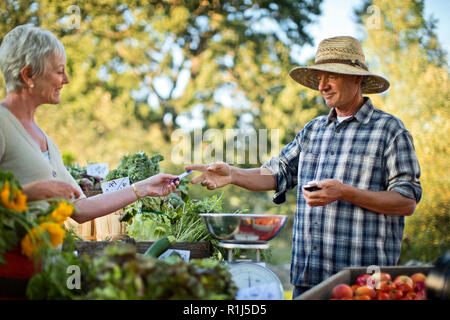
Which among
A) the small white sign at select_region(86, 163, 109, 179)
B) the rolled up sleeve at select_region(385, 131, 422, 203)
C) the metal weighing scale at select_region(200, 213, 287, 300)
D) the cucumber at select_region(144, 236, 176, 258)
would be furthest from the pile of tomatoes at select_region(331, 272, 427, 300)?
the small white sign at select_region(86, 163, 109, 179)

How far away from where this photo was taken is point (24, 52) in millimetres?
2006

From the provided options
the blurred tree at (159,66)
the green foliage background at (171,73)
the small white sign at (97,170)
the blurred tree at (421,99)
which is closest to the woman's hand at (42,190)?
the small white sign at (97,170)

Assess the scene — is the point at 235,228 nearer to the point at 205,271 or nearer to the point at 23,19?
the point at 205,271

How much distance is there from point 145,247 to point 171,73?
10236 millimetres

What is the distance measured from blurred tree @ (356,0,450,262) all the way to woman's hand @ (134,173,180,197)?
651 centimetres

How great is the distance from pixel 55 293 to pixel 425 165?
7863mm

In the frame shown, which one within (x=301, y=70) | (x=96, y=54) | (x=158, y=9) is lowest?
(x=301, y=70)

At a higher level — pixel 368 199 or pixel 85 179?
pixel 368 199

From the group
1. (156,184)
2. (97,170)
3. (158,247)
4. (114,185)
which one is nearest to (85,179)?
(97,170)

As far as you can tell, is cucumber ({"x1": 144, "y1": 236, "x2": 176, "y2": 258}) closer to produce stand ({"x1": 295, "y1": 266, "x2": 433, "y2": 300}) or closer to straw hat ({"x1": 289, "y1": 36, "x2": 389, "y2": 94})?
produce stand ({"x1": 295, "y1": 266, "x2": 433, "y2": 300})

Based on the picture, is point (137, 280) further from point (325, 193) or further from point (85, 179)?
point (85, 179)
